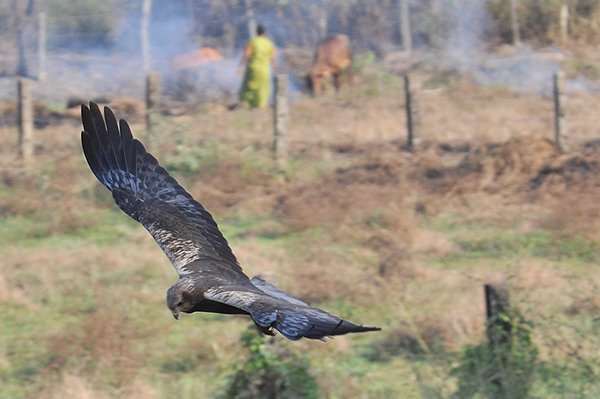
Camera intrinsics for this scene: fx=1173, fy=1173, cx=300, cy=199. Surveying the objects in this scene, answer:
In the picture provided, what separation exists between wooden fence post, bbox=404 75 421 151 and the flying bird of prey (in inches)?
284

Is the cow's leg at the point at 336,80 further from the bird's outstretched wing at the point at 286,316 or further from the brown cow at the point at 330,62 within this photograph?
the bird's outstretched wing at the point at 286,316

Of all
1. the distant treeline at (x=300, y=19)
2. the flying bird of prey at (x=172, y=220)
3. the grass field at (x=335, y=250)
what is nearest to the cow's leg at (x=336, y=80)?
the grass field at (x=335, y=250)

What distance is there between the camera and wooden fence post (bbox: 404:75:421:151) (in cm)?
1415

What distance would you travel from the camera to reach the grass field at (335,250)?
8.41m

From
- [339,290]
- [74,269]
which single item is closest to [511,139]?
[339,290]

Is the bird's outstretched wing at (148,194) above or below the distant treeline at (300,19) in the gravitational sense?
above

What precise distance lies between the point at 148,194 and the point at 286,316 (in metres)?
2.65

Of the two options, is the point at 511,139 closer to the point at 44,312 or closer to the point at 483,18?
the point at 44,312

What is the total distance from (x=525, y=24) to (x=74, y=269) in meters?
13.7

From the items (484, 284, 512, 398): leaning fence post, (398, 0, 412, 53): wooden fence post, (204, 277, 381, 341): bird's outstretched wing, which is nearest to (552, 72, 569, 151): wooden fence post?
(484, 284, 512, 398): leaning fence post

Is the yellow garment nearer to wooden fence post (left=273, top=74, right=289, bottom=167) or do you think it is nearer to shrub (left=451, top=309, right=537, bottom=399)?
wooden fence post (left=273, top=74, right=289, bottom=167)

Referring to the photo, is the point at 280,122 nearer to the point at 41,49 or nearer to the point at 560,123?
the point at 560,123

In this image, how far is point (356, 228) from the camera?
11.7m

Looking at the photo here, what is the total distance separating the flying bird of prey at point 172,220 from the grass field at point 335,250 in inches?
34.1
